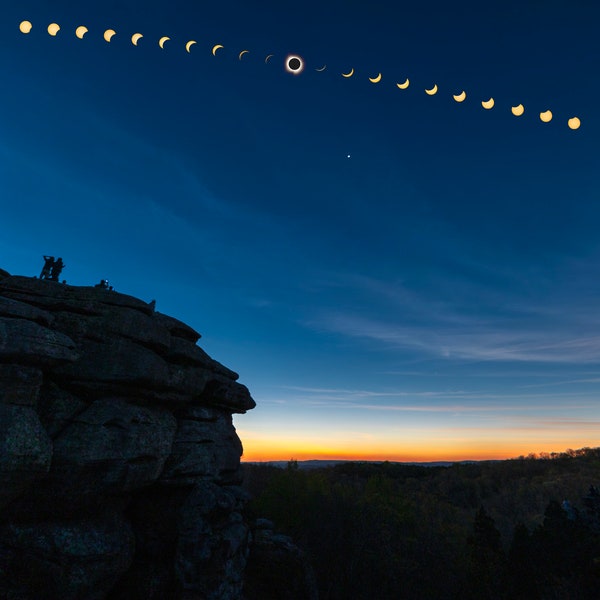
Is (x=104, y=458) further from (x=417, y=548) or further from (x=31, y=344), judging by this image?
(x=417, y=548)

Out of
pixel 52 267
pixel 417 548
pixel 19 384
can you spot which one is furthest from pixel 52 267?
pixel 417 548

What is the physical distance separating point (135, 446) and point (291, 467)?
39.9m

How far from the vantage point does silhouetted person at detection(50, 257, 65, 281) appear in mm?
24266

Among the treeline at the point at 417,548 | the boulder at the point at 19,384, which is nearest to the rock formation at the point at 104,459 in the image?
the boulder at the point at 19,384

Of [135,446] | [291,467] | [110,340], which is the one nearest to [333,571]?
[291,467]

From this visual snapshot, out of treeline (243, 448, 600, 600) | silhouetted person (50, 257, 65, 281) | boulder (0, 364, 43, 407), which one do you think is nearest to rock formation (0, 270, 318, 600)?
boulder (0, 364, 43, 407)

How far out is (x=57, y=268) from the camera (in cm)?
2458

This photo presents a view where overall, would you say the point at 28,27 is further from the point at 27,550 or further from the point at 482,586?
the point at 482,586

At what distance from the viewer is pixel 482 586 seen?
37500 millimetres

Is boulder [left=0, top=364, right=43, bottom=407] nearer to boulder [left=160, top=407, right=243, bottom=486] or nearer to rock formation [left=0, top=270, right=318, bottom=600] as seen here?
rock formation [left=0, top=270, right=318, bottom=600]

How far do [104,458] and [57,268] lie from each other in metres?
12.3

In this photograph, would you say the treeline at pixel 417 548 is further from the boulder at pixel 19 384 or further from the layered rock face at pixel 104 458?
the boulder at pixel 19 384

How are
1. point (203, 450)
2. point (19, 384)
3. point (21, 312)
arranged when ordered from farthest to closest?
point (203, 450)
point (21, 312)
point (19, 384)

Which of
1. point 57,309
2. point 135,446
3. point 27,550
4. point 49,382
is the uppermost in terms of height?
point 57,309
